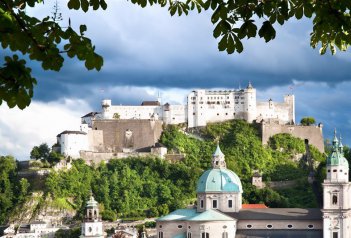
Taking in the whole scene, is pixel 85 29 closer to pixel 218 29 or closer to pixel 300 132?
pixel 218 29

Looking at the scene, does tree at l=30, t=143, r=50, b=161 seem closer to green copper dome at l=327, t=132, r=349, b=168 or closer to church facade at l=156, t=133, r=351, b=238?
church facade at l=156, t=133, r=351, b=238

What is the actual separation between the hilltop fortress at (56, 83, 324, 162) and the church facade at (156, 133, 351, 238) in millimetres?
21687

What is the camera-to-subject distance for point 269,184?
258ft

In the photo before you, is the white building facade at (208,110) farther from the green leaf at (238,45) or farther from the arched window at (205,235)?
the green leaf at (238,45)

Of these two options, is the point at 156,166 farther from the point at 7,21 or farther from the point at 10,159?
the point at 7,21

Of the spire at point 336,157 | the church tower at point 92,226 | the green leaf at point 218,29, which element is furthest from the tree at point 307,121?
the green leaf at point 218,29

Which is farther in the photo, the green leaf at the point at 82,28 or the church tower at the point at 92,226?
the church tower at the point at 92,226

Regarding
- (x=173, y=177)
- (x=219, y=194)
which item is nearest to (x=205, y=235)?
(x=219, y=194)

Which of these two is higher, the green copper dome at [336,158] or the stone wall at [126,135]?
the stone wall at [126,135]

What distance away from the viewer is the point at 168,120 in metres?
89.6

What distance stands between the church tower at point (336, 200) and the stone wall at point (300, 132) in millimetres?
26057

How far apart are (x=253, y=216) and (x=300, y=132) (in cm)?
2909

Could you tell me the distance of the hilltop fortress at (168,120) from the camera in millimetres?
85562

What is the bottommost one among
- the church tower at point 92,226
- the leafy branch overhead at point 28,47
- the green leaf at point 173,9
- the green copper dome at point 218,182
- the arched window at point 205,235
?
the arched window at point 205,235
